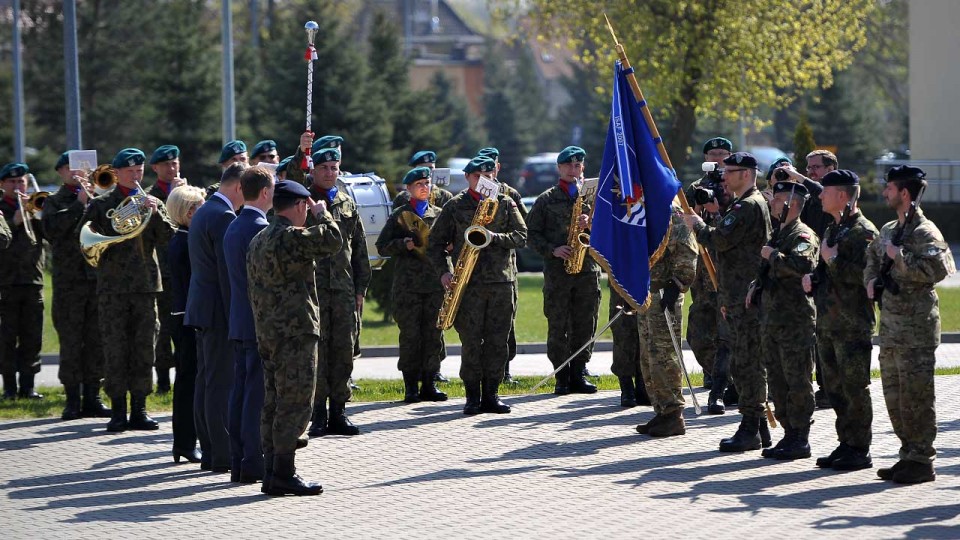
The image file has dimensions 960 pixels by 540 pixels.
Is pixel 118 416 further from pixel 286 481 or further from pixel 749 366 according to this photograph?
pixel 749 366

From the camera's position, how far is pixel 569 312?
47.9 feet

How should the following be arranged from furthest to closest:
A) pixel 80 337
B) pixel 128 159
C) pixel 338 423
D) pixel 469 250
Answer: pixel 80 337 → pixel 469 250 → pixel 128 159 → pixel 338 423

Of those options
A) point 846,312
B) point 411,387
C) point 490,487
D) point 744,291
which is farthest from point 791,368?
point 411,387

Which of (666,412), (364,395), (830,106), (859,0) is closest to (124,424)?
(364,395)

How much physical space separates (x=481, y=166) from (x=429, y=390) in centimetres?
226

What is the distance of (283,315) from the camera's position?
32.3ft

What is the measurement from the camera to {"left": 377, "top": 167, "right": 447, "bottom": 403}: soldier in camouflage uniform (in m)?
14.2

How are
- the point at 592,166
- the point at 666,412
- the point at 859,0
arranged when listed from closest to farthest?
the point at 666,412, the point at 859,0, the point at 592,166

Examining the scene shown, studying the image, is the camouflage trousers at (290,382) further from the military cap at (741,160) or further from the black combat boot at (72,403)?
the black combat boot at (72,403)

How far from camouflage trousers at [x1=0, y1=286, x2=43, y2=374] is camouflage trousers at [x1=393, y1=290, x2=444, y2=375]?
145 inches

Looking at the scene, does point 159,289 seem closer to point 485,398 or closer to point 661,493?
point 485,398

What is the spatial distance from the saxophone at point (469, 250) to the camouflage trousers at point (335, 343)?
135 cm

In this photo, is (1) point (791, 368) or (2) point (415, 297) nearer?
(1) point (791, 368)

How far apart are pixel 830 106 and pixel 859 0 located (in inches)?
587
